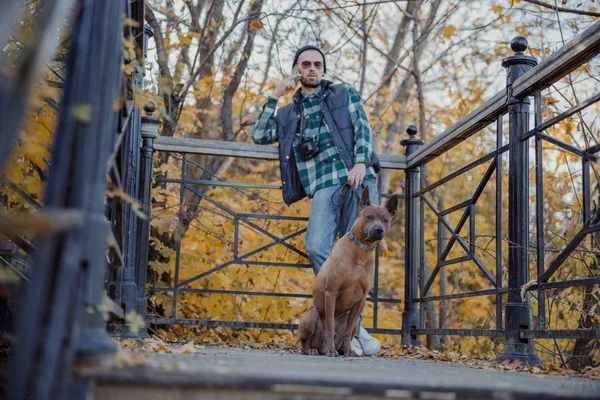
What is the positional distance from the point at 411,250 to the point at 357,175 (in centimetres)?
100

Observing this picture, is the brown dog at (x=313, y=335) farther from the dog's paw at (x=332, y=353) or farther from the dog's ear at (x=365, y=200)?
the dog's ear at (x=365, y=200)

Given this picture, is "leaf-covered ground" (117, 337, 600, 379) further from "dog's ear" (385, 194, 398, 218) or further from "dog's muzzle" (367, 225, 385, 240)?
"dog's ear" (385, 194, 398, 218)

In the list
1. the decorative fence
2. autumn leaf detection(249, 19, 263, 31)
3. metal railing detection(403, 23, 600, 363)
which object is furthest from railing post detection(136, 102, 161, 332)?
autumn leaf detection(249, 19, 263, 31)

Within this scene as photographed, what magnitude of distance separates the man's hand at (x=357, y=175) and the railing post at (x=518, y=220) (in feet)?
4.05

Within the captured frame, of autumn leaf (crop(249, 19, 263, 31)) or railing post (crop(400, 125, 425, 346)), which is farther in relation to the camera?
autumn leaf (crop(249, 19, 263, 31))

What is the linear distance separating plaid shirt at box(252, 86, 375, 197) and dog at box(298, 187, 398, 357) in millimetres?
422

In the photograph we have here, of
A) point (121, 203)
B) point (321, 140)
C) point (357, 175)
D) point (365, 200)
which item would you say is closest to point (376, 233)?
point (365, 200)

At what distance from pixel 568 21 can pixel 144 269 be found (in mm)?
5014

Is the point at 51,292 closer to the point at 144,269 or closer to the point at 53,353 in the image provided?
the point at 53,353

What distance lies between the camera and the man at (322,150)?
4816 mm

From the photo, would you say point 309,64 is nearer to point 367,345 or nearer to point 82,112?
point 367,345

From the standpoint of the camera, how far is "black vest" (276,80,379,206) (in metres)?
4.96

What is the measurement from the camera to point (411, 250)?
540 centimetres

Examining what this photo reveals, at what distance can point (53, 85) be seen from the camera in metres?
3.54
